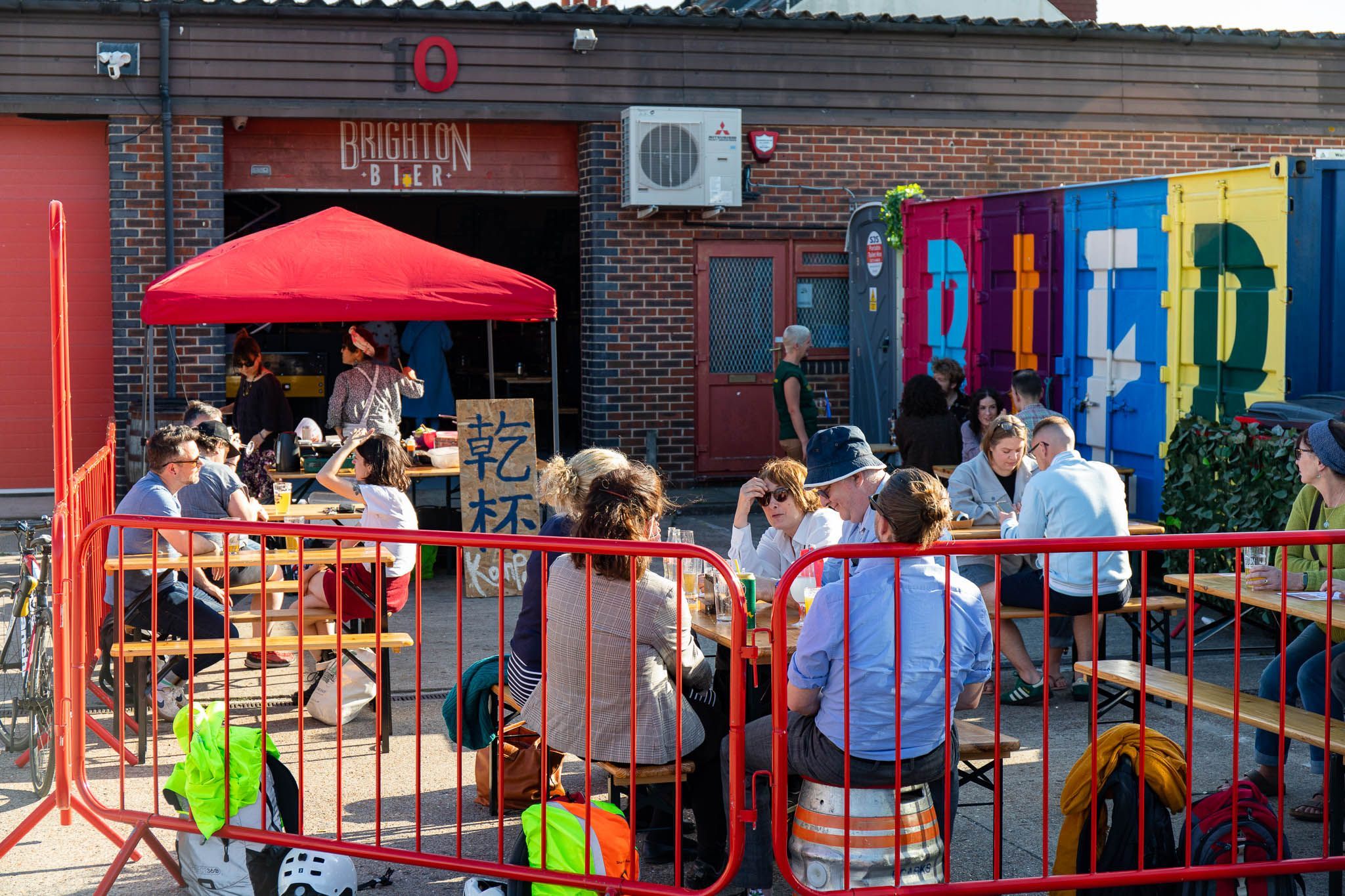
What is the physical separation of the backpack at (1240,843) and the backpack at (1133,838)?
7cm

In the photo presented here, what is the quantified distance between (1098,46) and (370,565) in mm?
10360

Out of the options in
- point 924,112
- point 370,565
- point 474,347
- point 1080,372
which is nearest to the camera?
point 370,565

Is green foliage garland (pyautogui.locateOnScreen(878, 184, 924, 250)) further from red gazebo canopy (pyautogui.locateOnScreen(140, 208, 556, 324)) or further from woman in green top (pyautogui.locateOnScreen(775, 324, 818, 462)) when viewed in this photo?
red gazebo canopy (pyautogui.locateOnScreen(140, 208, 556, 324))

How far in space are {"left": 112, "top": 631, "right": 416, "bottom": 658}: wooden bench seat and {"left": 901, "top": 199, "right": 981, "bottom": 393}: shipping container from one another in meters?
7.33

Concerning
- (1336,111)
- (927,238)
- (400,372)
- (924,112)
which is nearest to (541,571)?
(400,372)

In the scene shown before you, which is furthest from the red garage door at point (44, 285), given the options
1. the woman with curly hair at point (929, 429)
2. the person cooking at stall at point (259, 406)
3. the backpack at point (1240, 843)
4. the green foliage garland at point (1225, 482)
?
the backpack at point (1240, 843)

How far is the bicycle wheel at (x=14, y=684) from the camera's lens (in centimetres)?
612

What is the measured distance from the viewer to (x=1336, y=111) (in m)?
15.1

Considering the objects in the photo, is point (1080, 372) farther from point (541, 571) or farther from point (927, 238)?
point (541, 571)

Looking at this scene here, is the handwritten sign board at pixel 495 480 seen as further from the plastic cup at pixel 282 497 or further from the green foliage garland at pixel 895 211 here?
the green foliage garland at pixel 895 211

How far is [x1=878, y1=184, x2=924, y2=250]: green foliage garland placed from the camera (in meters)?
13.6

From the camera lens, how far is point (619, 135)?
13.7 metres

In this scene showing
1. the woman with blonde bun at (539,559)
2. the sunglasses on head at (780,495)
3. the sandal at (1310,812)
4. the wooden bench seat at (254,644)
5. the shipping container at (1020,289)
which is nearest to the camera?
the woman with blonde bun at (539,559)

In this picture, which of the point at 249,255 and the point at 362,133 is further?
the point at 362,133
